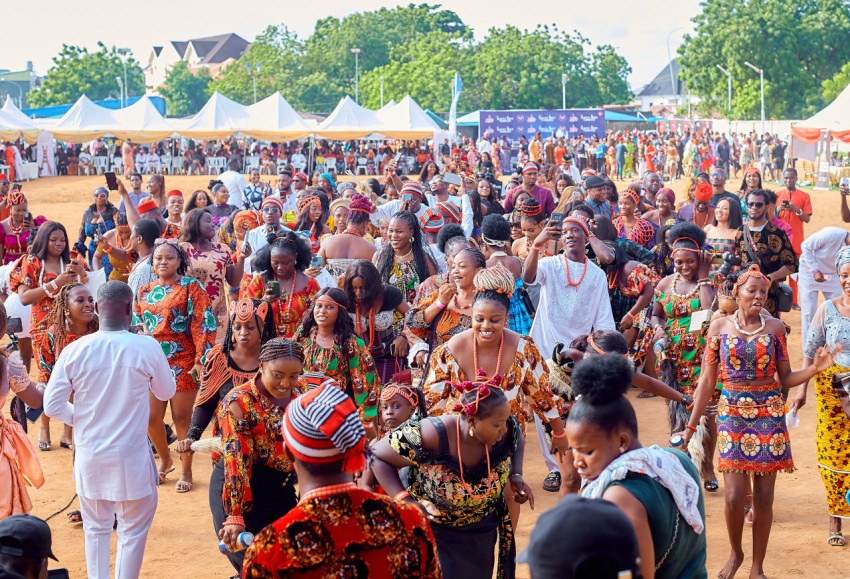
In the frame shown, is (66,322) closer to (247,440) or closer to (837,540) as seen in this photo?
(247,440)

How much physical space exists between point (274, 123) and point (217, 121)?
6.31 feet

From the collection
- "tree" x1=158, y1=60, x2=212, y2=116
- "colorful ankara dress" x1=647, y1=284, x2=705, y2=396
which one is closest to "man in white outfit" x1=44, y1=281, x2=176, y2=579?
"colorful ankara dress" x1=647, y1=284, x2=705, y2=396

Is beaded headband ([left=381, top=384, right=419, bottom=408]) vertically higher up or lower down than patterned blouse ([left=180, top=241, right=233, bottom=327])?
lower down

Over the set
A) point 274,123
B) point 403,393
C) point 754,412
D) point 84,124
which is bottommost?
point 754,412

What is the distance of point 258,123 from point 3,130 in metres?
9.21

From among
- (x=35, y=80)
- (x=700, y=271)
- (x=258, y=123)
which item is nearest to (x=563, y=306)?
(x=700, y=271)

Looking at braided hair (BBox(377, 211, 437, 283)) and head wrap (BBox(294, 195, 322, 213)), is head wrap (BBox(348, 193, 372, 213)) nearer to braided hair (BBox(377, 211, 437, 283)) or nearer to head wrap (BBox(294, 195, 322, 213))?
braided hair (BBox(377, 211, 437, 283))

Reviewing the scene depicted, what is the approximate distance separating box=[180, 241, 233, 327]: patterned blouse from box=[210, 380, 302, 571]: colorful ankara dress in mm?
4095

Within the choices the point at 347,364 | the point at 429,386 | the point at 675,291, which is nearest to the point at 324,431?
the point at 429,386

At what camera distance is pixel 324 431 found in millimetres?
2969

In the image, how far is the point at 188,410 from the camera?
7.57 meters

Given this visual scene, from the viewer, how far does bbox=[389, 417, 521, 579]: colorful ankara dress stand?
4.30 metres

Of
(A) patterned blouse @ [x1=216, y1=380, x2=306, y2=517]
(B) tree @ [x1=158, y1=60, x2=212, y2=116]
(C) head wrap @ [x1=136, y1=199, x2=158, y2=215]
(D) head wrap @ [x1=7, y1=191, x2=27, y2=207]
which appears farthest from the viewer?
(B) tree @ [x1=158, y1=60, x2=212, y2=116]

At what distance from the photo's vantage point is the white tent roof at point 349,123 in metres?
32.9
